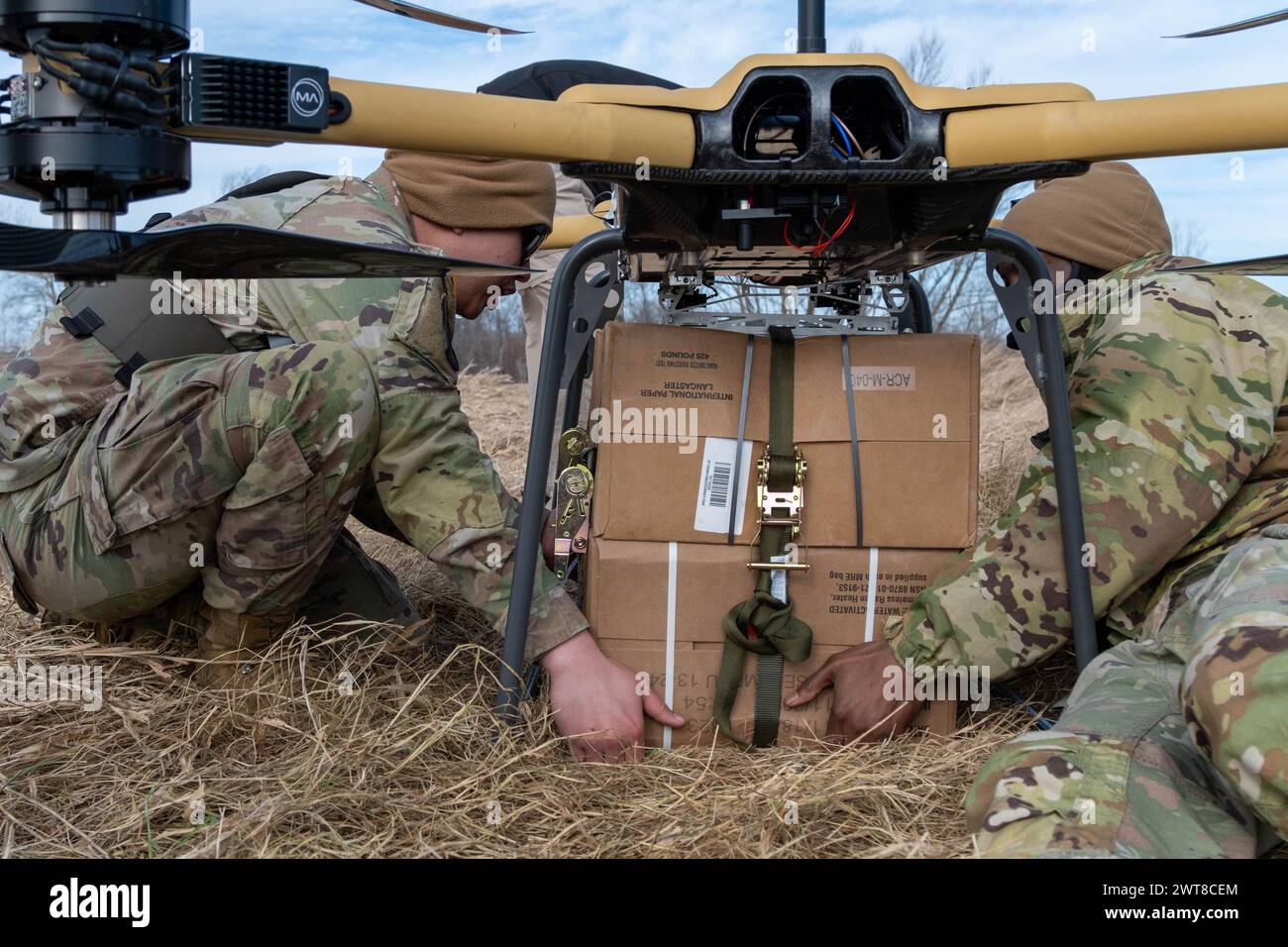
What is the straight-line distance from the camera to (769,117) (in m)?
1.93

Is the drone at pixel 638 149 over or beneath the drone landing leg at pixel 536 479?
over

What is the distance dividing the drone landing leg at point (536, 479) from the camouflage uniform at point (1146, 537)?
0.70 metres

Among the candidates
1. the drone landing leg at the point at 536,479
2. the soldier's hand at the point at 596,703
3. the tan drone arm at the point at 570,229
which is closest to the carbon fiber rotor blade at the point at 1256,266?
the drone landing leg at the point at 536,479

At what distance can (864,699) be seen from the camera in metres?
2.37

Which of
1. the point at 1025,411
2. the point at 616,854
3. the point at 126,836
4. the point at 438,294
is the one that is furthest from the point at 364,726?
the point at 1025,411

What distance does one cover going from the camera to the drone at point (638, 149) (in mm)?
1542

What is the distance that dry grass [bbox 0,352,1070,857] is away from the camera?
193cm

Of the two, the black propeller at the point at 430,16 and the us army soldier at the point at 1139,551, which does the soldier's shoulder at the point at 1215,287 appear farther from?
the black propeller at the point at 430,16

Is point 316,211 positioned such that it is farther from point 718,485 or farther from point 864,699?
point 864,699

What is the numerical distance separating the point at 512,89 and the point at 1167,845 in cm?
411

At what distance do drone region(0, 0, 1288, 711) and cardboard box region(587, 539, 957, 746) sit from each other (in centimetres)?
21

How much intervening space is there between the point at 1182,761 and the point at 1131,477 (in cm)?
61

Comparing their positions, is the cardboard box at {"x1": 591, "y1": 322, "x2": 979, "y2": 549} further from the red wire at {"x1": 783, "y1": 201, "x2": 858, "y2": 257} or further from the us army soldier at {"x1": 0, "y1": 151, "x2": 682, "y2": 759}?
the red wire at {"x1": 783, "y1": 201, "x2": 858, "y2": 257}

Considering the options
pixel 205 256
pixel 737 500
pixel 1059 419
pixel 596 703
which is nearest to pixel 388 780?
pixel 596 703
